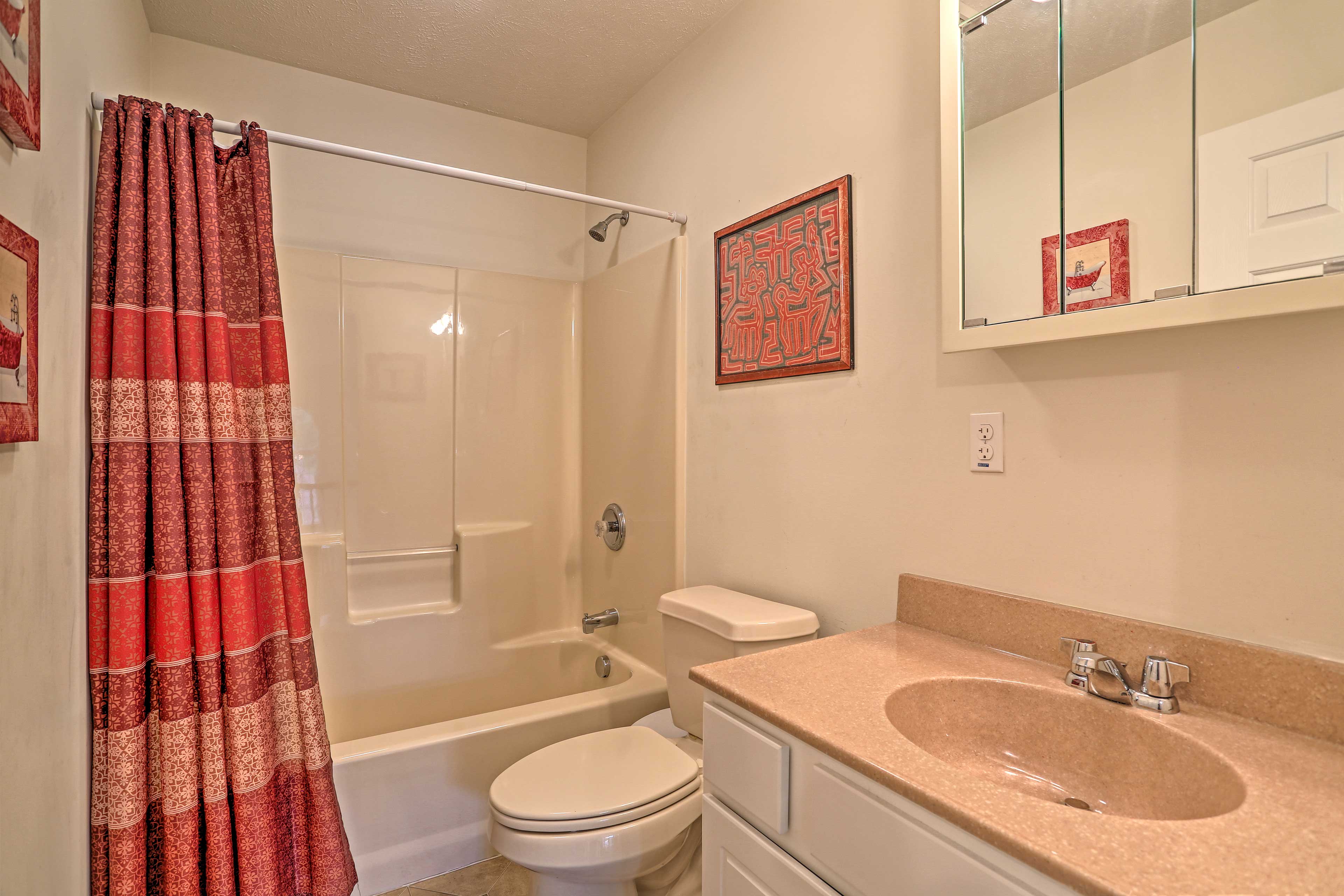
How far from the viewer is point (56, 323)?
3.43 feet

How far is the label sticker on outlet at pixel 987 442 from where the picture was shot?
1.19m

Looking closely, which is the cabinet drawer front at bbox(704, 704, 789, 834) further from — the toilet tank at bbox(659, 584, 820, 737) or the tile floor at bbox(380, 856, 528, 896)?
the tile floor at bbox(380, 856, 528, 896)

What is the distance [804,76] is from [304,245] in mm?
1733

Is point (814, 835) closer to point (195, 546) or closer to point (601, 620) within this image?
point (195, 546)

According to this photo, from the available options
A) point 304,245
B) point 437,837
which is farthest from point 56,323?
point 437,837

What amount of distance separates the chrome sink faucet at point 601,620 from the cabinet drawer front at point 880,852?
1500 mm

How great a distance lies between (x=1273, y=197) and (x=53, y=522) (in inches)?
72.0

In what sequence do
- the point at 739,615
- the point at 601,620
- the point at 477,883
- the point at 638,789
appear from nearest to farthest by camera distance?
the point at 638,789 → the point at 739,615 → the point at 477,883 → the point at 601,620

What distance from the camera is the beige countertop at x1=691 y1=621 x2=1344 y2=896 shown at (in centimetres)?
57

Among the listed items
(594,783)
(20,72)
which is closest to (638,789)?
(594,783)

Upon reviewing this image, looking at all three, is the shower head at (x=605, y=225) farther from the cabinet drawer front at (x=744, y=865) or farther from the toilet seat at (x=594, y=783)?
the cabinet drawer front at (x=744, y=865)

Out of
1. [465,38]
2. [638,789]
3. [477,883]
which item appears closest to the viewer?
[638,789]

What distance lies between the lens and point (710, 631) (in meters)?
1.55

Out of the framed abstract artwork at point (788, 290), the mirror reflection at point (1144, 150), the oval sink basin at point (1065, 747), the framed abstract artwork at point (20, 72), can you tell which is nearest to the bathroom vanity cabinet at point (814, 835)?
the oval sink basin at point (1065, 747)
